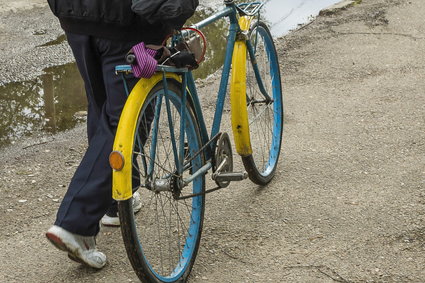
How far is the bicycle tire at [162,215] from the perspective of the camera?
316 cm

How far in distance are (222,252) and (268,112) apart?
1.22 meters

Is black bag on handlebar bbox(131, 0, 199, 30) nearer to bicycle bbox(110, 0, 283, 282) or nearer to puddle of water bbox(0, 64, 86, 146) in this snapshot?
bicycle bbox(110, 0, 283, 282)

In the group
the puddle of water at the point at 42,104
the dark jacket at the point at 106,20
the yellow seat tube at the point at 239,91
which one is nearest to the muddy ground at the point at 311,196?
the puddle of water at the point at 42,104

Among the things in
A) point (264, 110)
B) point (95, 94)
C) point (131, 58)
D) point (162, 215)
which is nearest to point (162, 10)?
point (131, 58)

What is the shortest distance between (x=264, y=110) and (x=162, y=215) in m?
0.95

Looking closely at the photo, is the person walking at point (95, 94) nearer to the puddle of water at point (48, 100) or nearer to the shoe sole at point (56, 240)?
the shoe sole at point (56, 240)

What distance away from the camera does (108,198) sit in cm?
345

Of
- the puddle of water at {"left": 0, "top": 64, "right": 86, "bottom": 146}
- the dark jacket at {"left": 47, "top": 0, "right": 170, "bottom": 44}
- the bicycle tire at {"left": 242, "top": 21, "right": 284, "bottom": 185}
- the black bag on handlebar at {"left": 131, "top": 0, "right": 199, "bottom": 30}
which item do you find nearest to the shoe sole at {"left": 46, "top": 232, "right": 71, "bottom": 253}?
the dark jacket at {"left": 47, "top": 0, "right": 170, "bottom": 44}

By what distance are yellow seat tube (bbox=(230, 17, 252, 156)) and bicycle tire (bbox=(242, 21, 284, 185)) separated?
229 millimetres

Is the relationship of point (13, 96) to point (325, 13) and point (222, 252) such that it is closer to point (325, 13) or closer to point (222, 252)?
point (222, 252)

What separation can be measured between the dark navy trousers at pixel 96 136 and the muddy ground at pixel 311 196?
37 cm

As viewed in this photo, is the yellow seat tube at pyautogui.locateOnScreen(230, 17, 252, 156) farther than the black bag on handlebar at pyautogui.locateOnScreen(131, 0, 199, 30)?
Yes

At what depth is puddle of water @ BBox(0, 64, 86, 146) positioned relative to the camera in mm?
5902

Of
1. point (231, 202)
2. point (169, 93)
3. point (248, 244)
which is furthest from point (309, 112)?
point (169, 93)
